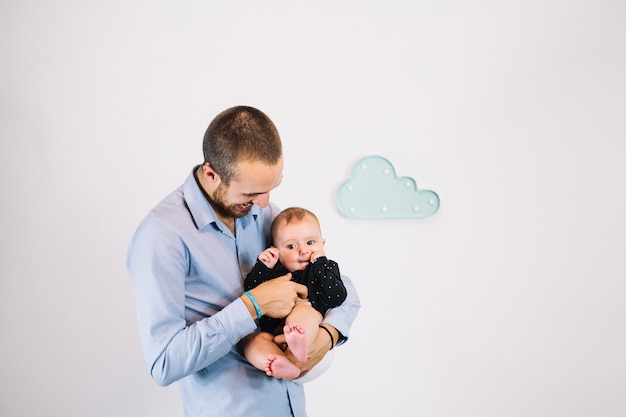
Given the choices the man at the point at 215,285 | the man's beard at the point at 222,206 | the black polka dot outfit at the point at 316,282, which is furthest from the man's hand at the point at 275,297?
the man's beard at the point at 222,206

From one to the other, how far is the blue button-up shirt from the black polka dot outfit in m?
0.03

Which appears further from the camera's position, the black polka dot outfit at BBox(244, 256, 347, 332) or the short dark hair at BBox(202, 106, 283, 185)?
the black polka dot outfit at BBox(244, 256, 347, 332)

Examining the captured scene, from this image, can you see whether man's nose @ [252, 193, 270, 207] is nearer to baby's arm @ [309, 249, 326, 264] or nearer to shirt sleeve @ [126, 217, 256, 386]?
shirt sleeve @ [126, 217, 256, 386]

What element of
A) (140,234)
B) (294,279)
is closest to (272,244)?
(294,279)

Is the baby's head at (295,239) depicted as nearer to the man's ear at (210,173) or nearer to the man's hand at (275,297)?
the man's hand at (275,297)

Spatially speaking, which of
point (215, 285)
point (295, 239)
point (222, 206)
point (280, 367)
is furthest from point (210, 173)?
point (280, 367)

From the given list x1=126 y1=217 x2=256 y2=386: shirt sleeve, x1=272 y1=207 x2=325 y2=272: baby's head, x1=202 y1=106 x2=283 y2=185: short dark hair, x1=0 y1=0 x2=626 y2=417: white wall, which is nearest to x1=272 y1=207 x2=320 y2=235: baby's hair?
x1=272 y1=207 x2=325 y2=272: baby's head

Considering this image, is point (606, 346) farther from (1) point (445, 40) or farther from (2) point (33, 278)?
(2) point (33, 278)

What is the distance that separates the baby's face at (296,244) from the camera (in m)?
1.76

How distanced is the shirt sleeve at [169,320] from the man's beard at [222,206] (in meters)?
0.17

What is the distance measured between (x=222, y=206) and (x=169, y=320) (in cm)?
34

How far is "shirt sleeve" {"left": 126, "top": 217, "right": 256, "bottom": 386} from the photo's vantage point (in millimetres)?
1304

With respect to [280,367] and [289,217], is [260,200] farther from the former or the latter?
[280,367]

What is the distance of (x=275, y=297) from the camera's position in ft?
4.70
